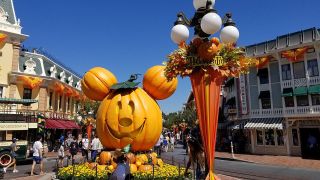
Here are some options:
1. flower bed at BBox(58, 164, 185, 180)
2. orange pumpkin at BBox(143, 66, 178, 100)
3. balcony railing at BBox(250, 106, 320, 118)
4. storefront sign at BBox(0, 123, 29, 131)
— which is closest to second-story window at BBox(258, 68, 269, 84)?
balcony railing at BBox(250, 106, 320, 118)

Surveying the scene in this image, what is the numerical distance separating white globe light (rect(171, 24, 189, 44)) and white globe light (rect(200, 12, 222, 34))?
1.72 ft

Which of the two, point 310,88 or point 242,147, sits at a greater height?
point 310,88

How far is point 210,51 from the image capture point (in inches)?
225

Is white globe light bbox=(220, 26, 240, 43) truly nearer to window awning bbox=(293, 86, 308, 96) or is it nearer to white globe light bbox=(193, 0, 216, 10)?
white globe light bbox=(193, 0, 216, 10)

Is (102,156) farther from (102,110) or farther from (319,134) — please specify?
(319,134)

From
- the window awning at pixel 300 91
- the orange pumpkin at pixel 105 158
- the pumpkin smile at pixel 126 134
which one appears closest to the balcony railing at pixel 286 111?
the window awning at pixel 300 91

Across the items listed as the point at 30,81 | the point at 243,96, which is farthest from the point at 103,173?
the point at 30,81

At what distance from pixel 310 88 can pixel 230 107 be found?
340 inches

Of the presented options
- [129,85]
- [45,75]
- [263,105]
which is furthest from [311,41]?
[45,75]

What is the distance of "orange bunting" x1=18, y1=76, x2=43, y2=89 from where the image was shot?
1087 inches

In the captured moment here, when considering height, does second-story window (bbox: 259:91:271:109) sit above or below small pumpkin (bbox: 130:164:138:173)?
above

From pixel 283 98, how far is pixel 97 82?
57.4 ft

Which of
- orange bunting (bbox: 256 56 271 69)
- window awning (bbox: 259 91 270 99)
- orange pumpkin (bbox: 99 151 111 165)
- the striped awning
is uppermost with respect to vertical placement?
orange bunting (bbox: 256 56 271 69)

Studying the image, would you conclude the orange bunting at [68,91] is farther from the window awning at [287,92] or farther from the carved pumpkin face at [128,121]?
the carved pumpkin face at [128,121]
